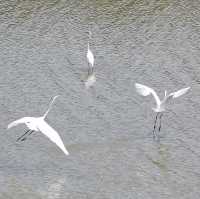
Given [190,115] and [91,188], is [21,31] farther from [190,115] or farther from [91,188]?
[91,188]

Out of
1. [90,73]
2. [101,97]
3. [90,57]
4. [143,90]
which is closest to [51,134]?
[143,90]

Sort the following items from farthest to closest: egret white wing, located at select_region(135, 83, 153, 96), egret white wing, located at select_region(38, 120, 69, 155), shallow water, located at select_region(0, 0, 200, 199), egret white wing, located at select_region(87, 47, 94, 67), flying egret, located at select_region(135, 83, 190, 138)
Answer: egret white wing, located at select_region(87, 47, 94, 67)
egret white wing, located at select_region(135, 83, 153, 96)
flying egret, located at select_region(135, 83, 190, 138)
shallow water, located at select_region(0, 0, 200, 199)
egret white wing, located at select_region(38, 120, 69, 155)

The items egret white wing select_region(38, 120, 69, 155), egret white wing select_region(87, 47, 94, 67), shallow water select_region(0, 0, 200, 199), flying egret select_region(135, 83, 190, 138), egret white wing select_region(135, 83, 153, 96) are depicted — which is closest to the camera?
egret white wing select_region(38, 120, 69, 155)

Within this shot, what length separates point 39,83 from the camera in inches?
506

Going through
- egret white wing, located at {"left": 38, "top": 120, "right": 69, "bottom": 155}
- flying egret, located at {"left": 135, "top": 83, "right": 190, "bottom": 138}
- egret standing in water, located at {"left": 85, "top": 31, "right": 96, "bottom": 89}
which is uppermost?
egret standing in water, located at {"left": 85, "top": 31, "right": 96, "bottom": 89}

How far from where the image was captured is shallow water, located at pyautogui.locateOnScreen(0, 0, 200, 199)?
9.73 metres

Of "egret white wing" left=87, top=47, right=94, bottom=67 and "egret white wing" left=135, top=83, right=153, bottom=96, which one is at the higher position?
"egret white wing" left=87, top=47, right=94, bottom=67

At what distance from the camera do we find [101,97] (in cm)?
1229

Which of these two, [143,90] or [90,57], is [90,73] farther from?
[143,90]

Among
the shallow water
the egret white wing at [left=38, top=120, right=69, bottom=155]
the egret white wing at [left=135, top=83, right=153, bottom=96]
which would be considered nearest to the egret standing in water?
the shallow water

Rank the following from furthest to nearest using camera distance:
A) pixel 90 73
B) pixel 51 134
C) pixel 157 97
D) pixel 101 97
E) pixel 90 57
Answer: pixel 90 73, pixel 90 57, pixel 101 97, pixel 157 97, pixel 51 134

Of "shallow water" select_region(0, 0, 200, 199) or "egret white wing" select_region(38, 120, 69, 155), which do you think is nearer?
"egret white wing" select_region(38, 120, 69, 155)

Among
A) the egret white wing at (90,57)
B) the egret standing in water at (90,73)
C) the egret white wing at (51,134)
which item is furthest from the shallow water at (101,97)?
the egret white wing at (51,134)

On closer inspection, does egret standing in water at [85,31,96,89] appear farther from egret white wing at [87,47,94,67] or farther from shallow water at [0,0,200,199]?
shallow water at [0,0,200,199]
